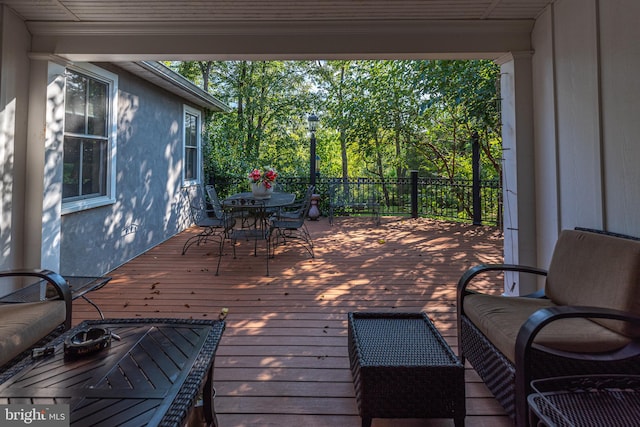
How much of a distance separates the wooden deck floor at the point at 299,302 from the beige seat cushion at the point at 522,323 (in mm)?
424

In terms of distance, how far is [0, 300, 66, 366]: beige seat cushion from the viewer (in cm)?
157

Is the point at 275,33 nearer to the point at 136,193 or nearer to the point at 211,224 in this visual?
the point at 211,224

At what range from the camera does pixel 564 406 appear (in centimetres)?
115

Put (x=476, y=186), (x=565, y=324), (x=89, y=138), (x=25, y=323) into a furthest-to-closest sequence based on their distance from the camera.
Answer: (x=476, y=186)
(x=89, y=138)
(x=25, y=323)
(x=565, y=324)

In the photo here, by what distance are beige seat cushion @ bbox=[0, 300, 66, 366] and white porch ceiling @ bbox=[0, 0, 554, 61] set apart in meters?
2.20

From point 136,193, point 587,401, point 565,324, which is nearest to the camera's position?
point 587,401

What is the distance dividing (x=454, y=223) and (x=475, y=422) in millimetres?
6261

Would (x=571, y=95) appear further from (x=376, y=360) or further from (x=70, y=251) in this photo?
(x=70, y=251)

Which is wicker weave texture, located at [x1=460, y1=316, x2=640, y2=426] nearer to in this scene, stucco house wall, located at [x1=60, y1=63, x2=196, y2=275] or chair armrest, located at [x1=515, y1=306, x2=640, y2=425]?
chair armrest, located at [x1=515, y1=306, x2=640, y2=425]

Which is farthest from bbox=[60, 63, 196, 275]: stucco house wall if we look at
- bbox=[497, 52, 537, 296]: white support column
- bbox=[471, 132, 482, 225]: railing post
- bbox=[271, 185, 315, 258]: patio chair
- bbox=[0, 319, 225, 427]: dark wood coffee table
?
bbox=[471, 132, 482, 225]: railing post

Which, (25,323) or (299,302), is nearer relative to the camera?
(25,323)

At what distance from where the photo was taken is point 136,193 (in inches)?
195

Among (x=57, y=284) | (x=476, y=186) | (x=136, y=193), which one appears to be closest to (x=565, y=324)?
(x=57, y=284)

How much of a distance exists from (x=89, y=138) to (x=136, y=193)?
3.88ft
